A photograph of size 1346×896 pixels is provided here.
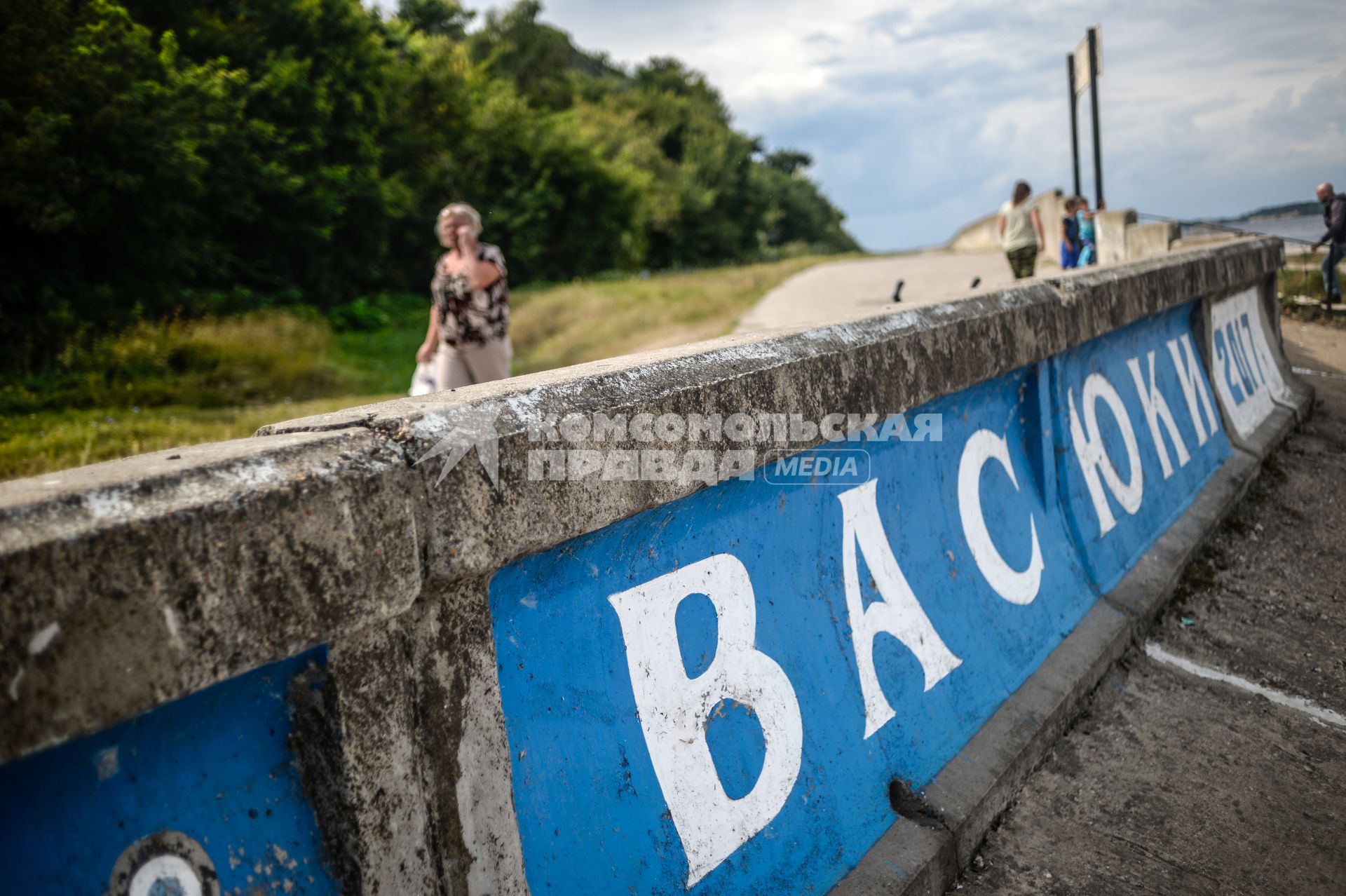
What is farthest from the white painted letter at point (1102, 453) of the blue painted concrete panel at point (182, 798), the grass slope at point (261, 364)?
the grass slope at point (261, 364)

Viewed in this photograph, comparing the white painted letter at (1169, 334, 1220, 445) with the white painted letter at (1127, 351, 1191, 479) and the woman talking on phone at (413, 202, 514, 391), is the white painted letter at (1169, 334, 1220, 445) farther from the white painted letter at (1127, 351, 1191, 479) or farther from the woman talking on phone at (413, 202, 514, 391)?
the woman talking on phone at (413, 202, 514, 391)

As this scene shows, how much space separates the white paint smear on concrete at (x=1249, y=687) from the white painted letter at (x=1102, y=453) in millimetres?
536

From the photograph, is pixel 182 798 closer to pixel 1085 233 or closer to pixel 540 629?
pixel 540 629

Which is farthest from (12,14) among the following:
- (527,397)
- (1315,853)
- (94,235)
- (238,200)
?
(1315,853)

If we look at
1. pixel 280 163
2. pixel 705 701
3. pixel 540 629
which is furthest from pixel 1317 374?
pixel 280 163

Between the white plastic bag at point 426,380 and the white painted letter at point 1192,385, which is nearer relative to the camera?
the white painted letter at point 1192,385

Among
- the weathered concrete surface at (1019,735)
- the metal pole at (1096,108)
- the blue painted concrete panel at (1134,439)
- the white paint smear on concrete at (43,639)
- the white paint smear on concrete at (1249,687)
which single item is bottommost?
the white paint smear on concrete at (1249,687)

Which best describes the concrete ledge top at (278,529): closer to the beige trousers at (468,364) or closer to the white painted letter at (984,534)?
the white painted letter at (984,534)

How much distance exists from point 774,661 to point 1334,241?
48.8 ft

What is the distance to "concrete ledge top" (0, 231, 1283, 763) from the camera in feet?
3.21

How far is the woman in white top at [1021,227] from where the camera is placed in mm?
11742

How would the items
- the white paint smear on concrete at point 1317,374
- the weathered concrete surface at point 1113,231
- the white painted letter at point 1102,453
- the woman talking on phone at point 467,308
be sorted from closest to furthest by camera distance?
the white painted letter at point 1102,453 → the woman talking on phone at point 467,308 → the white paint smear on concrete at point 1317,374 → the weathered concrete surface at point 1113,231

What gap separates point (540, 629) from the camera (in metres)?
1.64

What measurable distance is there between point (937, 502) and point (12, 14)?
1331 centimetres
